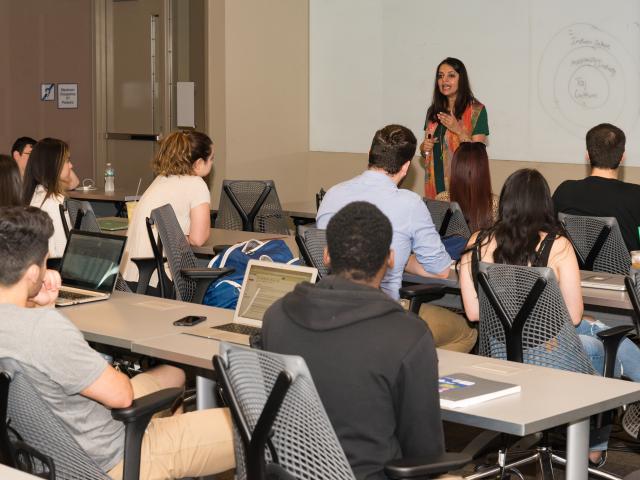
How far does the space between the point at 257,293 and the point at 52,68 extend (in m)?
8.65

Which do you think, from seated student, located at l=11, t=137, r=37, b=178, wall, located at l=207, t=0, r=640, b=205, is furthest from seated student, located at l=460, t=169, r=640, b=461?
wall, located at l=207, t=0, r=640, b=205

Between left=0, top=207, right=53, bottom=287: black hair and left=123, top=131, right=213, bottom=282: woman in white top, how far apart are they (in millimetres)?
2725

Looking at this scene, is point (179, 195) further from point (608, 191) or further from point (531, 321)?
point (531, 321)

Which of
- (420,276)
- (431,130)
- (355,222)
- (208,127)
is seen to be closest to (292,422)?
(355,222)

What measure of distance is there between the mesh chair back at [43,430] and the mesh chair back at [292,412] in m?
0.67

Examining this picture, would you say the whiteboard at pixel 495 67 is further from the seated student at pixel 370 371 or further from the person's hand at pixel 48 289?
the seated student at pixel 370 371

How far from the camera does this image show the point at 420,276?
16.5ft

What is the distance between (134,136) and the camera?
446 inches

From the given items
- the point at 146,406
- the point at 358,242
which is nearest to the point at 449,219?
the point at 146,406

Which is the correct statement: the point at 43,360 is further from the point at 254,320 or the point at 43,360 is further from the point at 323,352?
the point at 254,320

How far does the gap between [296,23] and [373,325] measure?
838 cm

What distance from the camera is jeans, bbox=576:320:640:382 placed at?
4.13m

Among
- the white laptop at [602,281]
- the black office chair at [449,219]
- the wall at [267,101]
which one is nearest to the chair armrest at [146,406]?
the white laptop at [602,281]

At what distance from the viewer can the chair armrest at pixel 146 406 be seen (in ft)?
9.56
